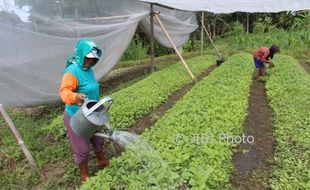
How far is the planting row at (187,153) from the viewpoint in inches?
141

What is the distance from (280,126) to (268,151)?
31.2 inches

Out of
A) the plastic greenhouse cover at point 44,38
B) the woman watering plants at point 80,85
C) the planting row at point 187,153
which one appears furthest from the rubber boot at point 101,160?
the plastic greenhouse cover at point 44,38

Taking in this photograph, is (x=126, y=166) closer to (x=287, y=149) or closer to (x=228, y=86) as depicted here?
(x=287, y=149)

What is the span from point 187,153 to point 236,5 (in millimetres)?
8213

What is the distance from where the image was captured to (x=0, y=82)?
235 inches

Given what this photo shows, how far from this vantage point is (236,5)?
444 inches

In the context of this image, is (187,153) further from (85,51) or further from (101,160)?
(85,51)

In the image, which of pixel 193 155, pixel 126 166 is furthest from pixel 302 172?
pixel 126 166

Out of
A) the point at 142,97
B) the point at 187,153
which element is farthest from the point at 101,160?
the point at 142,97

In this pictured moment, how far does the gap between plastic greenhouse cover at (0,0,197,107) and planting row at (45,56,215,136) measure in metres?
0.74

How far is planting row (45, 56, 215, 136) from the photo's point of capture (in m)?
6.27

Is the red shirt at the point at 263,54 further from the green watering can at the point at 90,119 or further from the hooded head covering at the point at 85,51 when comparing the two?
the green watering can at the point at 90,119

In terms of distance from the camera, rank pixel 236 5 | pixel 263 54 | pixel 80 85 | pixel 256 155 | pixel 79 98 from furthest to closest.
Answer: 1. pixel 236 5
2. pixel 263 54
3. pixel 256 155
4. pixel 80 85
5. pixel 79 98

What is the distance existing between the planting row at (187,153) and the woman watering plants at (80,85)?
1.46 ft
